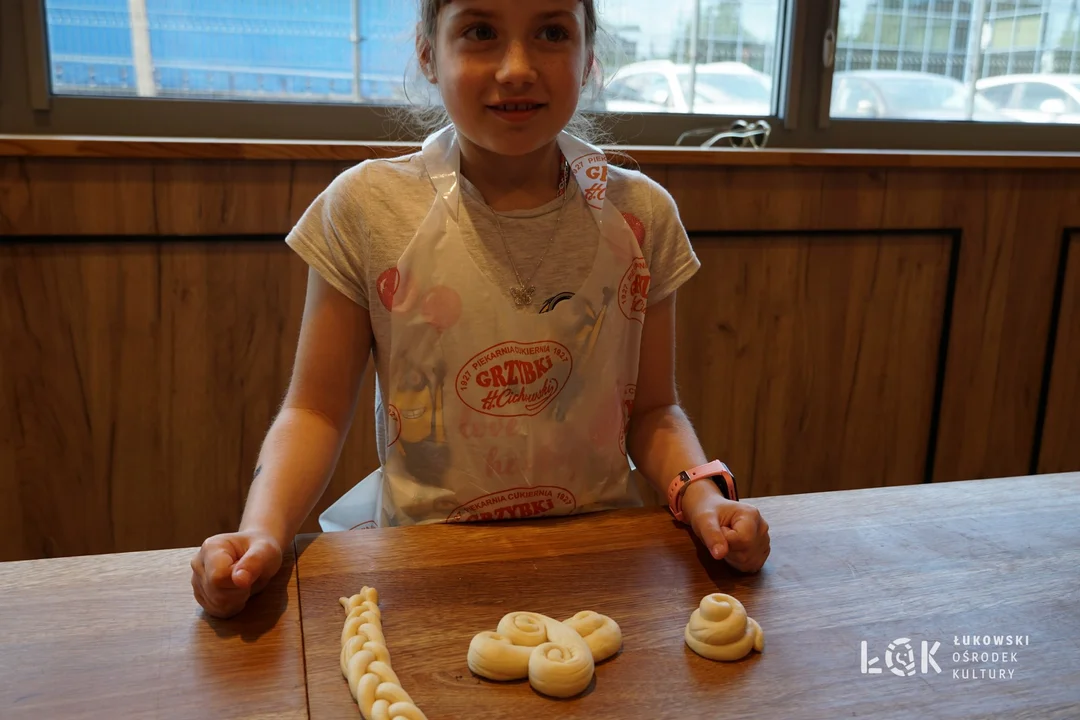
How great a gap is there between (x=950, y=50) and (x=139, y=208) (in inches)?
80.3

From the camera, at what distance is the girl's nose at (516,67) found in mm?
889

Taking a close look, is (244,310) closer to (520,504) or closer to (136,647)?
(520,504)

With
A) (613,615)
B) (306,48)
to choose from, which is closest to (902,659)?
(613,615)

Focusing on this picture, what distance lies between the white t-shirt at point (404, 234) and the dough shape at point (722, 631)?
0.45m

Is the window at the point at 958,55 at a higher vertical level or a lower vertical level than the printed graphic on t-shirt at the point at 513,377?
higher

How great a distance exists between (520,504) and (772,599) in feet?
1.27

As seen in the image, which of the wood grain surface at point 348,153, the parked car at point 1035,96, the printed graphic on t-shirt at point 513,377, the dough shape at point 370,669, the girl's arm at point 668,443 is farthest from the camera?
the parked car at point 1035,96

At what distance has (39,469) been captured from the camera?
5.51 ft

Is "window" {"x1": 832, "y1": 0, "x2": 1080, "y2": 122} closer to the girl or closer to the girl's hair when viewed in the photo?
the girl's hair

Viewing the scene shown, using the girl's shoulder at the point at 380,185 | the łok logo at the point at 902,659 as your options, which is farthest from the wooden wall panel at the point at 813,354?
the łok logo at the point at 902,659

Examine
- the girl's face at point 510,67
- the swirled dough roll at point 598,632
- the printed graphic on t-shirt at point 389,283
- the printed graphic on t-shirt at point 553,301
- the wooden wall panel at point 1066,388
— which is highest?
the girl's face at point 510,67

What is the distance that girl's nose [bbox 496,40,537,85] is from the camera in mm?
889

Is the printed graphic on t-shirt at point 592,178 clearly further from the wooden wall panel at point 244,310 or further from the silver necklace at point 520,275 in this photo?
the wooden wall panel at point 244,310

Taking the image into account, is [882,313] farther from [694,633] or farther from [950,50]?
[694,633]
